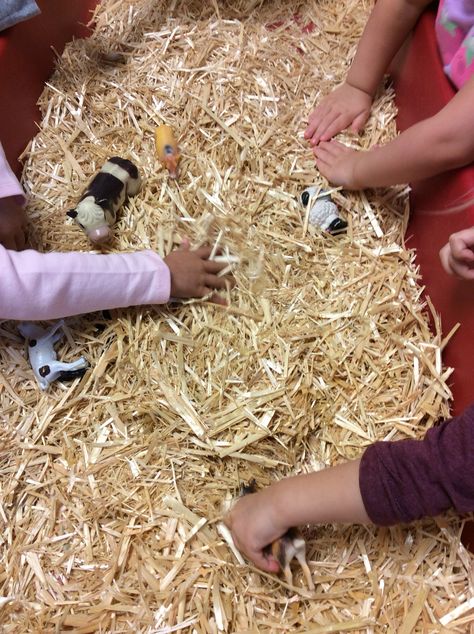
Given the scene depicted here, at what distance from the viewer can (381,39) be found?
4.09ft

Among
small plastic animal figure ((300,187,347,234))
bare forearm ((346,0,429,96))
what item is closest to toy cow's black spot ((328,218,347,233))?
small plastic animal figure ((300,187,347,234))

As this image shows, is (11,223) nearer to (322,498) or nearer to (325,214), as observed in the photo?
(325,214)

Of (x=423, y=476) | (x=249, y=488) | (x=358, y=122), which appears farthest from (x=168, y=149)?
(x=423, y=476)

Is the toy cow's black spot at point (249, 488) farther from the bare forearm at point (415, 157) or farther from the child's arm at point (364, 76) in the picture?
the child's arm at point (364, 76)

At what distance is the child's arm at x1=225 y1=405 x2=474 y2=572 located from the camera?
78 cm

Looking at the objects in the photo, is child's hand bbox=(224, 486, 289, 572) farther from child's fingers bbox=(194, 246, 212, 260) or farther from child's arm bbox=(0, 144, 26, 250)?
child's arm bbox=(0, 144, 26, 250)

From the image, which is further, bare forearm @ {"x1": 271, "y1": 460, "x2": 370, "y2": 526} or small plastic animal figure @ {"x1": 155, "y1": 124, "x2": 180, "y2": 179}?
small plastic animal figure @ {"x1": 155, "y1": 124, "x2": 180, "y2": 179}

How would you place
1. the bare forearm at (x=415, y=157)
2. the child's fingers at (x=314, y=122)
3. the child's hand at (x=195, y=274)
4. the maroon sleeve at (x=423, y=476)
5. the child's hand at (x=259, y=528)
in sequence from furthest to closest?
the child's fingers at (x=314, y=122)
the child's hand at (x=195, y=274)
the bare forearm at (x=415, y=157)
the child's hand at (x=259, y=528)
the maroon sleeve at (x=423, y=476)

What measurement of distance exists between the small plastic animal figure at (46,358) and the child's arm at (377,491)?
1.45 feet

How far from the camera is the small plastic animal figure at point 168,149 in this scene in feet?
4.05

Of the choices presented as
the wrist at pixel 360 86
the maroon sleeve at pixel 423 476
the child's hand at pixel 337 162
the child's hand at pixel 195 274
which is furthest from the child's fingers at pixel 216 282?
the wrist at pixel 360 86

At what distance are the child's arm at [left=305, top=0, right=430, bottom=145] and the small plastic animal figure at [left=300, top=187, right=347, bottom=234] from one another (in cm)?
18

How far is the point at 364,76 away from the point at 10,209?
893 mm

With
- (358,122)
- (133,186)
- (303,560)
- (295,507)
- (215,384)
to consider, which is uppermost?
(133,186)
